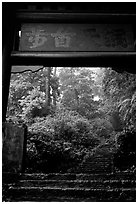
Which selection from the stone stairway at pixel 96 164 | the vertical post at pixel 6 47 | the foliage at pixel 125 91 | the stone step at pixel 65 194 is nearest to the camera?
the stone step at pixel 65 194

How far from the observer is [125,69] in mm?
4562

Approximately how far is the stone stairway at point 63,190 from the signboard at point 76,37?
2647 mm

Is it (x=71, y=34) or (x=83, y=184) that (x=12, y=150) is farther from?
(x=71, y=34)

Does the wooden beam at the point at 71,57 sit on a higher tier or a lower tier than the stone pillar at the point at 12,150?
higher

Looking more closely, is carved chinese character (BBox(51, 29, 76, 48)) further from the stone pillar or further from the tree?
the tree

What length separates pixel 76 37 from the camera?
4.39 metres

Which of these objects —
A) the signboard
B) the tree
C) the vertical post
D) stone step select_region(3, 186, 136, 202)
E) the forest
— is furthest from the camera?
the tree

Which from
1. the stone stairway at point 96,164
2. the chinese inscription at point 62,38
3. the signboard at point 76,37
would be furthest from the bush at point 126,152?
the chinese inscription at point 62,38

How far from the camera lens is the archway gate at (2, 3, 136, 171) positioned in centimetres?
417

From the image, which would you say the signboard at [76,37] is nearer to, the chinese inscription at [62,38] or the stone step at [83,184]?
the chinese inscription at [62,38]

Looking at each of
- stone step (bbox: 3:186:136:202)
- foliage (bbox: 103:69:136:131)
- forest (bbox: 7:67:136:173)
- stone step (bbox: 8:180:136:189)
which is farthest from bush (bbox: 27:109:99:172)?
stone step (bbox: 3:186:136:202)

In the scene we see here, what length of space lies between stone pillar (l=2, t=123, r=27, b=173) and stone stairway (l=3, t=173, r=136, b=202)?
216mm

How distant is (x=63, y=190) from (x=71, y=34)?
10.3 feet

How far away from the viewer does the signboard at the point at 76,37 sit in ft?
14.1
